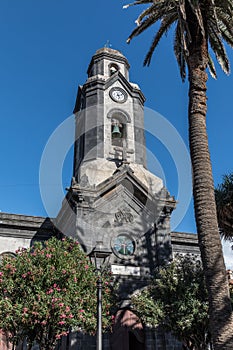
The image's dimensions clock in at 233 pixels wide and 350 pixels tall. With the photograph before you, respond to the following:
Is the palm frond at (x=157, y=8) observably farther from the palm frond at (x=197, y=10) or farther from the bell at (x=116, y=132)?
the bell at (x=116, y=132)

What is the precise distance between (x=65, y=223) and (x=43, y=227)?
10.5 ft

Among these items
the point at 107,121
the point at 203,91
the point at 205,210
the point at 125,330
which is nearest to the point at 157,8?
the point at 203,91

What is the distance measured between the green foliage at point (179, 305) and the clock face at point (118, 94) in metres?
15.5

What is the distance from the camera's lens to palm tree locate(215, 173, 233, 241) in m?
19.2

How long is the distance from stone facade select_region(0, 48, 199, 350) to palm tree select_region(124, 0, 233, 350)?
8.76 m

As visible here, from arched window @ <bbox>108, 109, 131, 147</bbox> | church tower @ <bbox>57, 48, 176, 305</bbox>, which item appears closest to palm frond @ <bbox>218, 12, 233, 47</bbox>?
church tower @ <bbox>57, 48, 176, 305</bbox>

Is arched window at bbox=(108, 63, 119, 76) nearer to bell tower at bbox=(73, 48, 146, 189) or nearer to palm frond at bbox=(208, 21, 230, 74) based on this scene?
bell tower at bbox=(73, 48, 146, 189)

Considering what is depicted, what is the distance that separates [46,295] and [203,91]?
10.1 metres

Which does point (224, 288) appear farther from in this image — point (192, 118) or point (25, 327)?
point (25, 327)

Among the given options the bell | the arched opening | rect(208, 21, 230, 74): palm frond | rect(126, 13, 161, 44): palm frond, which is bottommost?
the arched opening

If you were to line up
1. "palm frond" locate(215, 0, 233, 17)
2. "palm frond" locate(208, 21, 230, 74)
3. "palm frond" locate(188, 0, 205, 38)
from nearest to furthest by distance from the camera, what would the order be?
"palm frond" locate(188, 0, 205, 38), "palm frond" locate(215, 0, 233, 17), "palm frond" locate(208, 21, 230, 74)

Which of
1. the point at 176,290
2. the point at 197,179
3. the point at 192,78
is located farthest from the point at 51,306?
the point at 192,78

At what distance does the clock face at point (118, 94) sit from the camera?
2873 centimetres

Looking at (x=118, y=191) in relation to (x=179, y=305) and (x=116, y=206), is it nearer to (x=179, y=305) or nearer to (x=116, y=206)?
(x=116, y=206)
